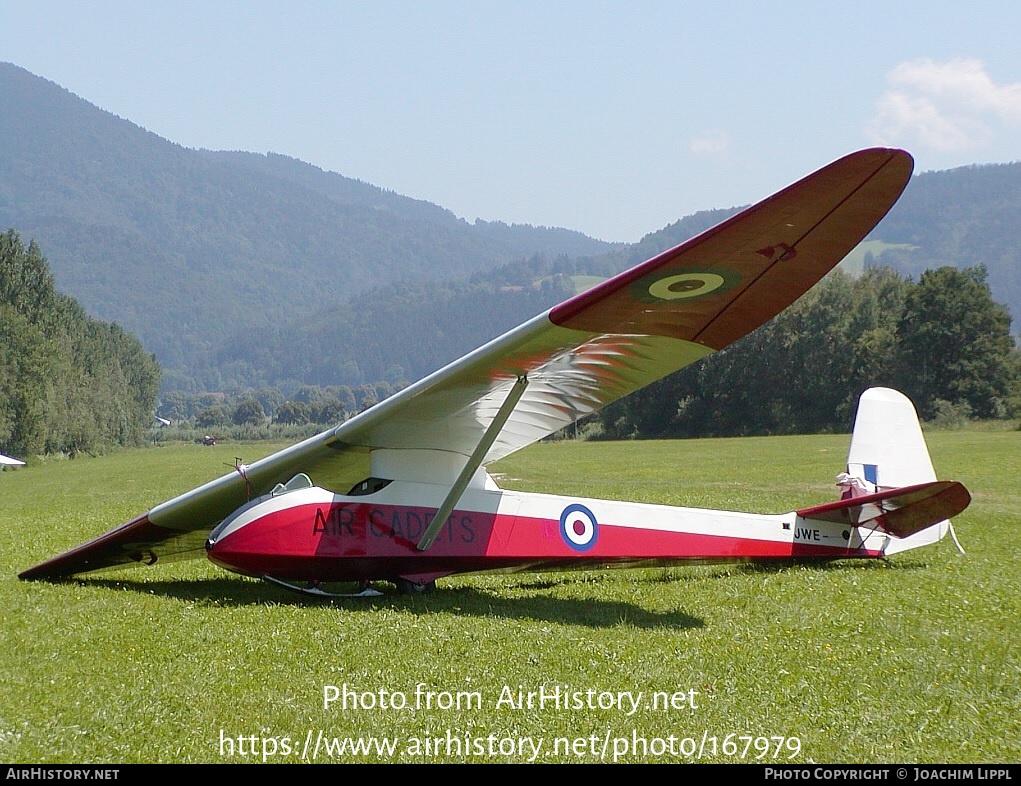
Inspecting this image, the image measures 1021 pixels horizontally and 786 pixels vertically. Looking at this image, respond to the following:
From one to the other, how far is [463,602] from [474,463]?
1.61 metres

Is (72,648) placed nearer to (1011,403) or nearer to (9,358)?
(9,358)

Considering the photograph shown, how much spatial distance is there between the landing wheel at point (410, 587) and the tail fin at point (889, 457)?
5.01 meters

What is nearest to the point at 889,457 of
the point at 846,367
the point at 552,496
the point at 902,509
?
the point at 902,509

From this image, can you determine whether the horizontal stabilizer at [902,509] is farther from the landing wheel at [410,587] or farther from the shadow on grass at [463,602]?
the landing wheel at [410,587]

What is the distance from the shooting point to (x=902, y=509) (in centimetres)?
1046

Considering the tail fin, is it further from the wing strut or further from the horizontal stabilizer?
the wing strut

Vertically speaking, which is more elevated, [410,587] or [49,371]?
[49,371]

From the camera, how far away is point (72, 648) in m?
7.39

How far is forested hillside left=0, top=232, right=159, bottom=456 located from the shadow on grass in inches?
2313

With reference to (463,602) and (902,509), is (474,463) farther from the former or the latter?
(902,509)

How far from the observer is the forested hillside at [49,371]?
63406mm

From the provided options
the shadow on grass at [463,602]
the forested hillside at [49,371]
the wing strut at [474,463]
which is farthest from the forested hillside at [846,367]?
the wing strut at [474,463]

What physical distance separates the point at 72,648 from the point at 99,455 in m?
81.1

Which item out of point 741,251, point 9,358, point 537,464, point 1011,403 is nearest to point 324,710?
point 741,251
